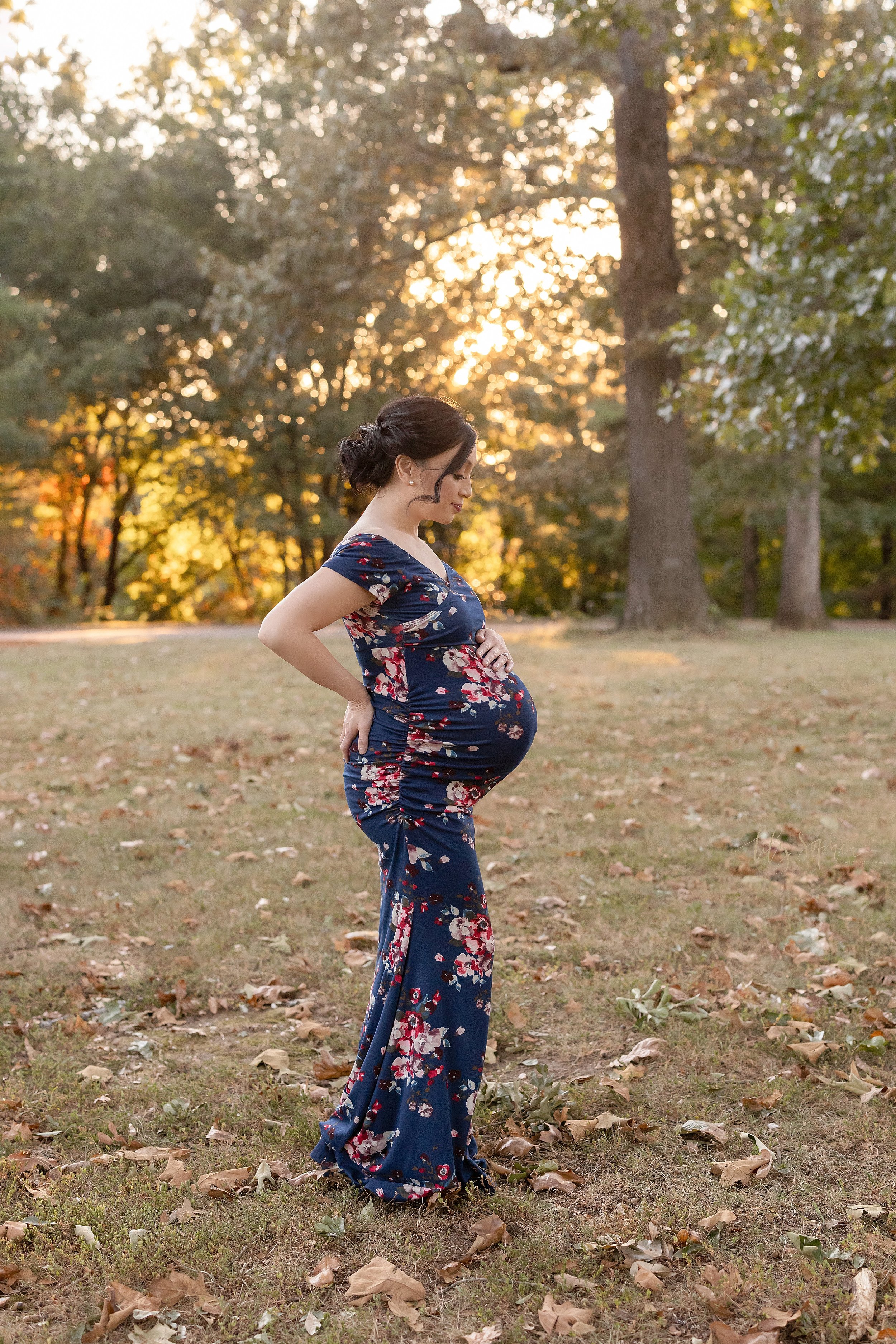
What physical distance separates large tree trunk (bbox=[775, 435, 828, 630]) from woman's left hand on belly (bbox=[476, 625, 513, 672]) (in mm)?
20511

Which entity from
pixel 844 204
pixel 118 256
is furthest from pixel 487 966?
pixel 118 256

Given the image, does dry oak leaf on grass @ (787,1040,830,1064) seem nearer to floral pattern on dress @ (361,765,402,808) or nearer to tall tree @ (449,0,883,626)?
floral pattern on dress @ (361,765,402,808)

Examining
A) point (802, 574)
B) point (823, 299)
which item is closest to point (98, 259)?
point (802, 574)

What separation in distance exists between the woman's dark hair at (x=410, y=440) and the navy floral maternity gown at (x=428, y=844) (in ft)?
0.73

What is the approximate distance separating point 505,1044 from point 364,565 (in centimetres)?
208

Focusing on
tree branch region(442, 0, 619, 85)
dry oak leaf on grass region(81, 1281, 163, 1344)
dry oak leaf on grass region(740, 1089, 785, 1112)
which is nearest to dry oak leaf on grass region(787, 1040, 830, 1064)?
dry oak leaf on grass region(740, 1089, 785, 1112)

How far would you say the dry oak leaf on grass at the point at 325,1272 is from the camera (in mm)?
2654

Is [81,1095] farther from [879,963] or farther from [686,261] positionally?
[686,261]

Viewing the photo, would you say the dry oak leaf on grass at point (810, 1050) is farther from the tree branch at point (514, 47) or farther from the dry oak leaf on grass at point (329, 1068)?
the tree branch at point (514, 47)

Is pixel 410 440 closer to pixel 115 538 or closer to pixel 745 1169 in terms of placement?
pixel 745 1169

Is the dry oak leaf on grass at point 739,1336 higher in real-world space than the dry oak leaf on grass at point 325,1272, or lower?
higher

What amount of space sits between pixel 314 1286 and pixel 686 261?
18.2m

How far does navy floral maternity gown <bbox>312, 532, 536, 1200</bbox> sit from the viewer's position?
9.41 ft

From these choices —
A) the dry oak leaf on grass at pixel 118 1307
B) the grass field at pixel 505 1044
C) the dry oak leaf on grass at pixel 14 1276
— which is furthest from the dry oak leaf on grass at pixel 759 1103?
the dry oak leaf on grass at pixel 14 1276
